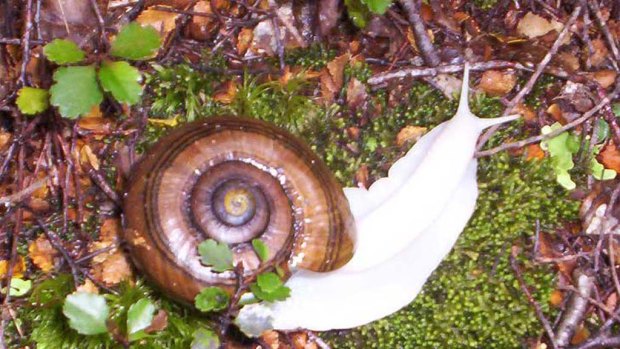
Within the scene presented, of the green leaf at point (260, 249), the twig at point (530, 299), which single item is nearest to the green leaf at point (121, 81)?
the green leaf at point (260, 249)

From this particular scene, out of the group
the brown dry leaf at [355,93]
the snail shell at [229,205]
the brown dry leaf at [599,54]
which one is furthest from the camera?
the brown dry leaf at [599,54]

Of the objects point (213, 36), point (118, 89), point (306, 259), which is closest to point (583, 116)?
point (306, 259)

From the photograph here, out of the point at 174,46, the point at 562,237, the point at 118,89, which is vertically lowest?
the point at 562,237

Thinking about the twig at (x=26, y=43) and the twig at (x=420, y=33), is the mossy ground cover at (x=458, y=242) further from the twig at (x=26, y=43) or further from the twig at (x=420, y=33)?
the twig at (x=26, y=43)

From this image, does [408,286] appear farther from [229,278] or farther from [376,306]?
[229,278]

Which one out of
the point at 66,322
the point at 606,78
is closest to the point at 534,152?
the point at 606,78

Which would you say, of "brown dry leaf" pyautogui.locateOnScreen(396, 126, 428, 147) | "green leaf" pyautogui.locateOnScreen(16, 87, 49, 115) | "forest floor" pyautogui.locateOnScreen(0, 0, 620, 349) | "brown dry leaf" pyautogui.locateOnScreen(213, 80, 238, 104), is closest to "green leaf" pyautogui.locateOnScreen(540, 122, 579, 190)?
"forest floor" pyautogui.locateOnScreen(0, 0, 620, 349)

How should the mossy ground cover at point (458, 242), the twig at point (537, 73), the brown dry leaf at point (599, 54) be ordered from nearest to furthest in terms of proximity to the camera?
the mossy ground cover at point (458, 242) → the twig at point (537, 73) → the brown dry leaf at point (599, 54)
